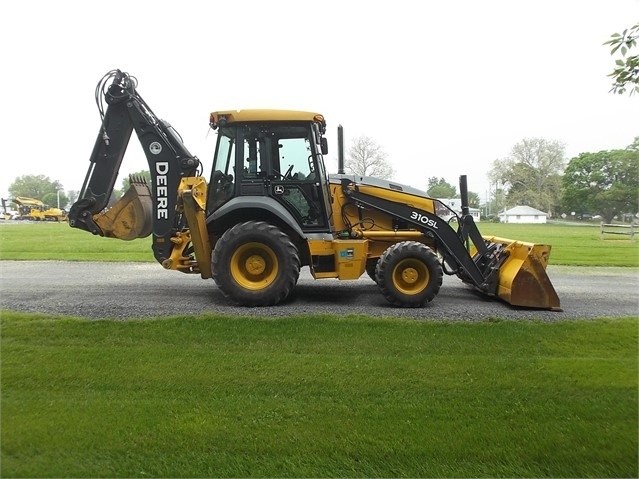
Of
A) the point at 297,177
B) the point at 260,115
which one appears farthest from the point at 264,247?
the point at 260,115

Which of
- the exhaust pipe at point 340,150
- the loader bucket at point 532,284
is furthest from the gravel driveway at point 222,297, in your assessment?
the exhaust pipe at point 340,150

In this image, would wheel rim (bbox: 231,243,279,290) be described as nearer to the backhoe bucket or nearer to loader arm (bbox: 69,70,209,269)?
loader arm (bbox: 69,70,209,269)

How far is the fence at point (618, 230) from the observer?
2274cm

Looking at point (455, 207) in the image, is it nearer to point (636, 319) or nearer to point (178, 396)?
point (636, 319)

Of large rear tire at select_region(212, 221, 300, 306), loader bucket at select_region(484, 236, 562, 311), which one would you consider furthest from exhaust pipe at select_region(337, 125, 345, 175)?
loader bucket at select_region(484, 236, 562, 311)

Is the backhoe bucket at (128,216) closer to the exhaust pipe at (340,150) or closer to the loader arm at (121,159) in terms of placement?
the loader arm at (121,159)

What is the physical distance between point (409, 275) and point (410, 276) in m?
0.02

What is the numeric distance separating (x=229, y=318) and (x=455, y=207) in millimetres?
4452

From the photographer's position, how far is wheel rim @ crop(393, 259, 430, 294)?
6.76 m

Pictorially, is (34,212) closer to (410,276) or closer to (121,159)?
(121,159)

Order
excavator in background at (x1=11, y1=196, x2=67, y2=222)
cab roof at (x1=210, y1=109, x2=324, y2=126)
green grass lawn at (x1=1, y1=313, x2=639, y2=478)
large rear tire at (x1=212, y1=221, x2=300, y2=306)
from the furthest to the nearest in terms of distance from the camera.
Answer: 1. excavator in background at (x1=11, y1=196, x2=67, y2=222)
2. cab roof at (x1=210, y1=109, x2=324, y2=126)
3. large rear tire at (x1=212, y1=221, x2=300, y2=306)
4. green grass lawn at (x1=1, y1=313, x2=639, y2=478)

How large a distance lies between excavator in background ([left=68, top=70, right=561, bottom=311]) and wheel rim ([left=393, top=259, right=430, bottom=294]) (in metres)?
0.02

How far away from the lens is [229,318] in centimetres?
537

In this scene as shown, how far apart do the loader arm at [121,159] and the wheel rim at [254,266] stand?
1182 mm
